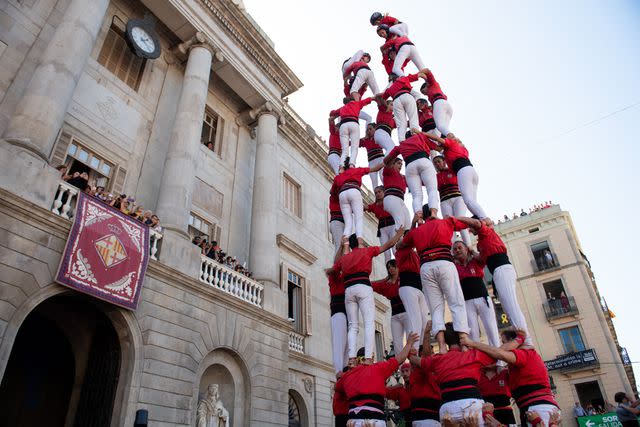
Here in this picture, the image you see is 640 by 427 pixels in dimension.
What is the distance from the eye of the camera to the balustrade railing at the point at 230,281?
42.2 ft

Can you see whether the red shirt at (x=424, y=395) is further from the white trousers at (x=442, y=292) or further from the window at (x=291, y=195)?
the window at (x=291, y=195)

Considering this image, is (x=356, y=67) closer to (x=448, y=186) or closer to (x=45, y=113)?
(x=448, y=186)

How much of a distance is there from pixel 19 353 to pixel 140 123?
25.7 ft

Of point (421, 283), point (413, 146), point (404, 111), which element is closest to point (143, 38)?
point (404, 111)

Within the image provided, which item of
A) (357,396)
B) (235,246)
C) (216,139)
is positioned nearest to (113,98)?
(216,139)

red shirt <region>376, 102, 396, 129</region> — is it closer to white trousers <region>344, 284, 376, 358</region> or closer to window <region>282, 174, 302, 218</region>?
white trousers <region>344, 284, 376, 358</region>

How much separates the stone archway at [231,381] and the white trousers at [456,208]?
24.1 ft

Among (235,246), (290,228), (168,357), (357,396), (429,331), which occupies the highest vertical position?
(290,228)

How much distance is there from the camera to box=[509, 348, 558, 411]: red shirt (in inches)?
230

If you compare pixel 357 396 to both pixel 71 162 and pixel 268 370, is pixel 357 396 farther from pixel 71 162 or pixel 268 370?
pixel 71 162

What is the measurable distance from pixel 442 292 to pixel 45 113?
9.57m

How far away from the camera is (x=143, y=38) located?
49.9ft

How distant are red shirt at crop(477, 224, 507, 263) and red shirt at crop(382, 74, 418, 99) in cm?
Result: 455

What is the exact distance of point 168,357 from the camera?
415 inches
